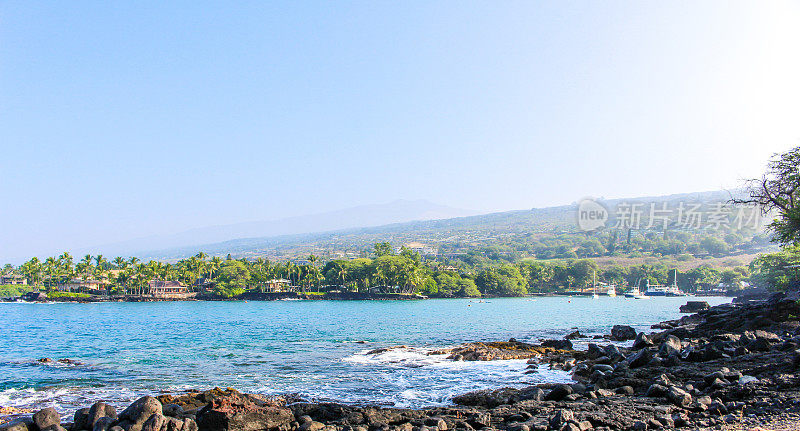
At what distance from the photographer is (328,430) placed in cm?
1149

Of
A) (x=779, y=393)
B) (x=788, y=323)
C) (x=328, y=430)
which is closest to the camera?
(x=328, y=430)

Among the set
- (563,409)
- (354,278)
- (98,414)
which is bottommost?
(354,278)

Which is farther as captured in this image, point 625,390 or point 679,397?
point 625,390

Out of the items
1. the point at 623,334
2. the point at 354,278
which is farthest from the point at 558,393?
the point at 354,278

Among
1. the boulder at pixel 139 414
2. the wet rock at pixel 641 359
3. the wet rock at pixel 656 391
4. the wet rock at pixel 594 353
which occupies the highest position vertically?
the boulder at pixel 139 414

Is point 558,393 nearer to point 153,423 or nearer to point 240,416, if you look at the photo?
point 240,416

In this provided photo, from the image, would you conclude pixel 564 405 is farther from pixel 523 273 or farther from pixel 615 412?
pixel 523 273

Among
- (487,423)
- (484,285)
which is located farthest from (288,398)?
(484,285)

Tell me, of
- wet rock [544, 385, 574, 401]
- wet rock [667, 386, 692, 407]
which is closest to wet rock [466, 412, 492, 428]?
wet rock [544, 385, 574, 401]

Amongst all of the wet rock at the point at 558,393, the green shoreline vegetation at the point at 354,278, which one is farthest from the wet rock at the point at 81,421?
the green shoreline vegetation at the point at 354,278

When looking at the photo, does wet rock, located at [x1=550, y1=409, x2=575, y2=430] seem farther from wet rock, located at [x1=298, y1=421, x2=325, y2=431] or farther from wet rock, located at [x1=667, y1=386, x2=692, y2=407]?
wet rock, located at [x1=298, y1=421, x2=325, y2=431]

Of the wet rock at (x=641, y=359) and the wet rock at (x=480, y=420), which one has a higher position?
the wet rock at (x=480, y=420)

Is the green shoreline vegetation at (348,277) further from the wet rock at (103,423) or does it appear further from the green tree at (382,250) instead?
the wet rock at (103,423)

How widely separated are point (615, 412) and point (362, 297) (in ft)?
416
